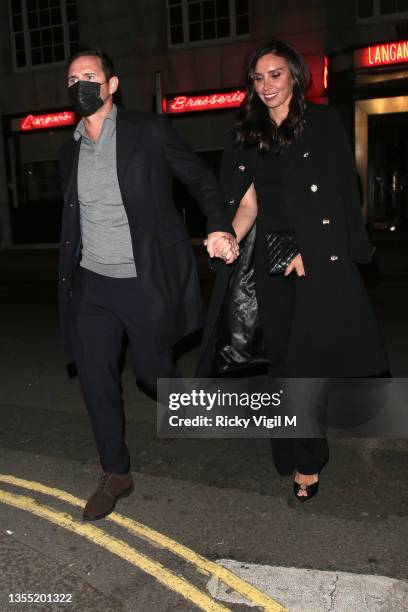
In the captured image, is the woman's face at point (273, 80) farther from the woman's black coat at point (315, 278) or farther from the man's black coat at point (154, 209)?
the man's black coat at point (154, 209)

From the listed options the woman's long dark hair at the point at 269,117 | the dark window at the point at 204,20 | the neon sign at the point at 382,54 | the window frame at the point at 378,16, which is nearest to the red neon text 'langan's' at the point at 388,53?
the neon sign at the point at 382,54

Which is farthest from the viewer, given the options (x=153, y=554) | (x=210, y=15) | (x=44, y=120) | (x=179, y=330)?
(x=44, y=120)

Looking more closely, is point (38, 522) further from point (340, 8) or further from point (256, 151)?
point (340, 8)

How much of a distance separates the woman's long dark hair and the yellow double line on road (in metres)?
1.89

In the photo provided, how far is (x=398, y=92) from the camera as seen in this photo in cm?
1532

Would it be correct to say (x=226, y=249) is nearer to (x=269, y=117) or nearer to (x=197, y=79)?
(x=269, y=117)

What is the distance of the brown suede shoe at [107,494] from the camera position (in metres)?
3.35

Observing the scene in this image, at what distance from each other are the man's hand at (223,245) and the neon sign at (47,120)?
58.0 ft

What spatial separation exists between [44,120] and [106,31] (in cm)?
326

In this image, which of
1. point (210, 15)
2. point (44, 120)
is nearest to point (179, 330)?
point (210, 15)

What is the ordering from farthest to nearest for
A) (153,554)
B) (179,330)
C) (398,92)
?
(398,92)
(179,330)
(153,554)

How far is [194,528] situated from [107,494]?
0.50 m

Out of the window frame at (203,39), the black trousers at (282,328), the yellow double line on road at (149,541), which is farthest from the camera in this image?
the window frame at (203,39)

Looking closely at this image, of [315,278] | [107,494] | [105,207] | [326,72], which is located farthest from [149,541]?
[326,72]
